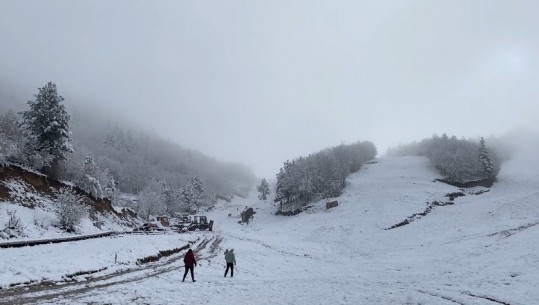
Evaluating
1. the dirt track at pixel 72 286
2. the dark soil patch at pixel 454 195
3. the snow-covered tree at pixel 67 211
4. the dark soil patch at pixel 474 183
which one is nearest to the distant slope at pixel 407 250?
the dark soil patch at pixel 454 195

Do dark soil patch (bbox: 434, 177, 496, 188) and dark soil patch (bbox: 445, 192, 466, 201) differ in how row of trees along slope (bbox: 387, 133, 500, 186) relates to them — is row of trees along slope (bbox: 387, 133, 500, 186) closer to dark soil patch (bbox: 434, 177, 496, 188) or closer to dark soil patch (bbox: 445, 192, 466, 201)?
dark soil patch (bbox: 434, 177, 496, 188)

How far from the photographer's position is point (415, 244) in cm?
4359

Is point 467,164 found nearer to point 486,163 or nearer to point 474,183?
point 486,163

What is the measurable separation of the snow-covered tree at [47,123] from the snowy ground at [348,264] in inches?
872

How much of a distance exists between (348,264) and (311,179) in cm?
5948

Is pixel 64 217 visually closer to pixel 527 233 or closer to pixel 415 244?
pixel 415 244

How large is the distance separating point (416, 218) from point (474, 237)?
18.2 metres

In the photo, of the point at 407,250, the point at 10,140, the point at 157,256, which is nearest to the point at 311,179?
the point at 407,250

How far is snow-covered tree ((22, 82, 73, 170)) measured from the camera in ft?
163

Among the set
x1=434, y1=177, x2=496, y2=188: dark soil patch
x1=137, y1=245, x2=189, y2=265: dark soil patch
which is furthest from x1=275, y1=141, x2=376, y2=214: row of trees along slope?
x1=137, y1=245, x2=189, y2=265: dark soil patch

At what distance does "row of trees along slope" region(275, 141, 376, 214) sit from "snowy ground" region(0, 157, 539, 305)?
26542 mm

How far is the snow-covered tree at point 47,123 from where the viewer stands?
49688mm

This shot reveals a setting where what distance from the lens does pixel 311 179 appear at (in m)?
95.4

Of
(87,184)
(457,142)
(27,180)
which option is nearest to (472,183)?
(457,142)
